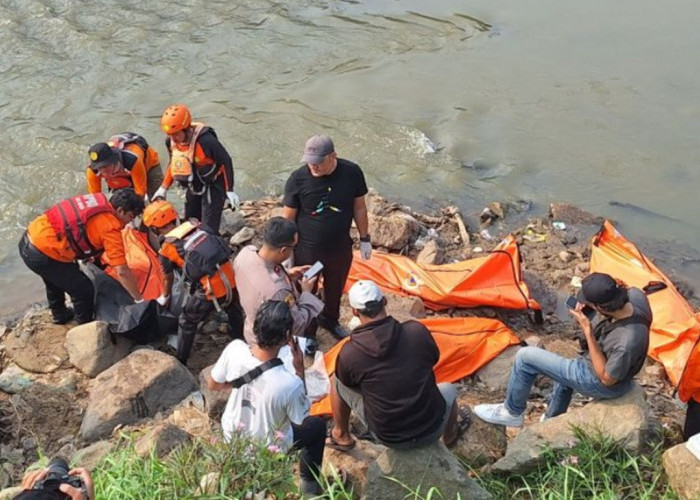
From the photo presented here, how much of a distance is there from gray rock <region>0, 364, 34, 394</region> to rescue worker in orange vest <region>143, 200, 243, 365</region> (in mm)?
1176

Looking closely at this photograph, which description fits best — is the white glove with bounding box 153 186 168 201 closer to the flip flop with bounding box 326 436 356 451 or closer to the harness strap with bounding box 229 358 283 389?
the flip flop with bounding box 326 436 356 451

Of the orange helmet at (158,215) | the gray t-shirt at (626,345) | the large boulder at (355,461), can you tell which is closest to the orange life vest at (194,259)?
the orange helmet at (158,215)

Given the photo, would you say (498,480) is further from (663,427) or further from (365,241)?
(365,241)

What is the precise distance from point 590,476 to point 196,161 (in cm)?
412

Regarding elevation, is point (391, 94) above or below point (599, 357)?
below

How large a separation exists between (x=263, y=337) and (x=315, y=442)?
0.80m

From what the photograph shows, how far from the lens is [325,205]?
5660mm

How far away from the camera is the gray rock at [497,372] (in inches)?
235

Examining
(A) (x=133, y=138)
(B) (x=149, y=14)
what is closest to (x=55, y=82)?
(B) (x=149, y=14)

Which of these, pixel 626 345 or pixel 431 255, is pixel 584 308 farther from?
pixel 431 255

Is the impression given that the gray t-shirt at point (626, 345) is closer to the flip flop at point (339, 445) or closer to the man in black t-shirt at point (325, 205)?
the flip flop at point (339, 445)

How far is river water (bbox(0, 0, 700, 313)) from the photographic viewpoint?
9.77 m

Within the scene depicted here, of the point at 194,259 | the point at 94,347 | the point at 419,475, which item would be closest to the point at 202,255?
the point at 194,259

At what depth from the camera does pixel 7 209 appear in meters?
9.34
